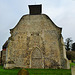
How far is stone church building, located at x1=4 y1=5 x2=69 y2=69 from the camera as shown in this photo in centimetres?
1625

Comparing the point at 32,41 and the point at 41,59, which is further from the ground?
the point at 32,41

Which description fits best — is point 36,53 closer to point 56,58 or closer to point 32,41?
point 32,41

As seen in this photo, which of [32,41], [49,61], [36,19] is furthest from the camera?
[36,19]

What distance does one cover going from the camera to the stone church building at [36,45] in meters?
16.2

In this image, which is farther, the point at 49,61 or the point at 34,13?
the point at 34,13

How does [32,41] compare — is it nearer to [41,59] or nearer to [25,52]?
[25,52]

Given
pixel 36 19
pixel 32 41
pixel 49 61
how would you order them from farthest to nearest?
1. pixel 36 19
2. pixel 32 41
3. pixel 49 61

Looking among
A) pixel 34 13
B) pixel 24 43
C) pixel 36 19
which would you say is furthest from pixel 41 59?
pixel 34 13

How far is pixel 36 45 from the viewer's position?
670 inches

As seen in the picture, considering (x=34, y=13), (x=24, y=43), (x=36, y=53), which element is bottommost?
(x=36, y=53)

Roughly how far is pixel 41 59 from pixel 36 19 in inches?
289

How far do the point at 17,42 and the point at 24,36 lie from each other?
165 cm

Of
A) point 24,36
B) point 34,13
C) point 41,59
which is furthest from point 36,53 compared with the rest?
point 34,13

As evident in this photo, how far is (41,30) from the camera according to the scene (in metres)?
17.7
